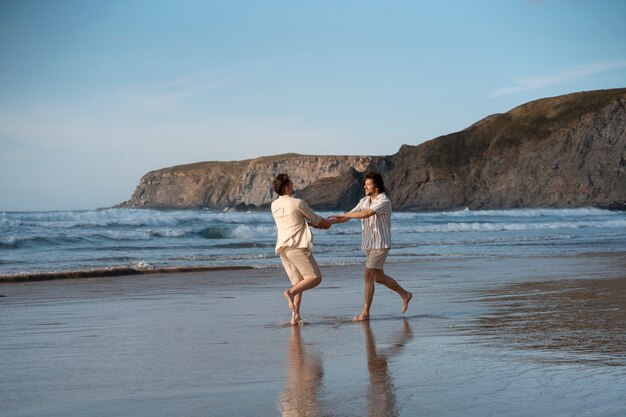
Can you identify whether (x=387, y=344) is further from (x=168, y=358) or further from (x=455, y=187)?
(x=455, y=187)

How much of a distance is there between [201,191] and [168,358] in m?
169

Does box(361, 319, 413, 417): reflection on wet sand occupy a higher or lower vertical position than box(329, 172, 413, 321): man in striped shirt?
lower

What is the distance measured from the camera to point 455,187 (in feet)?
343

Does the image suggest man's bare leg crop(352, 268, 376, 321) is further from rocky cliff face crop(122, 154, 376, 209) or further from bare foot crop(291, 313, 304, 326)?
rocky cliff face crop(122, 154, 376, 209)

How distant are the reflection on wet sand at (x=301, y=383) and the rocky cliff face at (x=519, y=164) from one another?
85.5m

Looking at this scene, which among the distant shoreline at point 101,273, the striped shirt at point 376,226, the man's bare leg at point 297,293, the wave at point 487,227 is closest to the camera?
the man's bare leg at point 297,293

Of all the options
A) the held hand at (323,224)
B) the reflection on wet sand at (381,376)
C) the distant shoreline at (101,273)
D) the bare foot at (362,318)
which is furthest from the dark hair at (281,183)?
the distant shoreline at (101,273)

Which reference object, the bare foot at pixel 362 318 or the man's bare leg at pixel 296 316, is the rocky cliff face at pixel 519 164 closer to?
the bare foot at pixel 362 318

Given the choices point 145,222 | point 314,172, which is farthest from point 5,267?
point 314,172

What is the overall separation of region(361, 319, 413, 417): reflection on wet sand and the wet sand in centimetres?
1

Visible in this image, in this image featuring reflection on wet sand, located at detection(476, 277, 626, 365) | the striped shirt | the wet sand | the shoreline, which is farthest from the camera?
the shoreline

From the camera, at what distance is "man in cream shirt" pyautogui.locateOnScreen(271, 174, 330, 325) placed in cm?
825

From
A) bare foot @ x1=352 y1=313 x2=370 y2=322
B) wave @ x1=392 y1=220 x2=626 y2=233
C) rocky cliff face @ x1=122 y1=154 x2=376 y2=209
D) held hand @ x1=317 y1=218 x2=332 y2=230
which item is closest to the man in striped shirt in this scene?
held hand @ x1=317 y1=218 x2=332 y2=230

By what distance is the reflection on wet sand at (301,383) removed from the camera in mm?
4324
